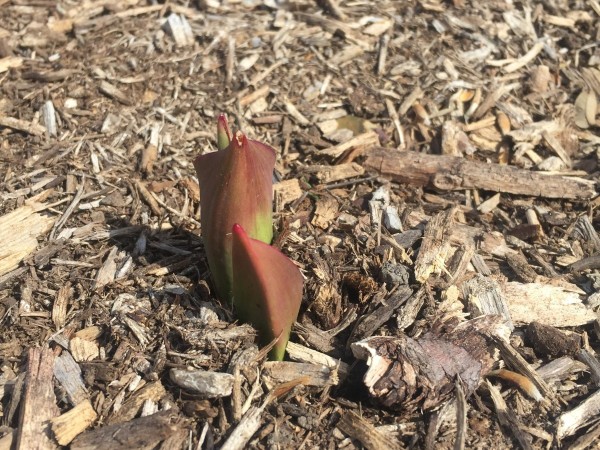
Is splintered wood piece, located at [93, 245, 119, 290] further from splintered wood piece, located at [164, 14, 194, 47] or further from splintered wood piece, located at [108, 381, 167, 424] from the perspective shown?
splintered wood piece, located at [164, 14, 194, 47]

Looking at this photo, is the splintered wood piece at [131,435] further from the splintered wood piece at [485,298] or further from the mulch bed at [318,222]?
the splintered wood piece at [485,298]

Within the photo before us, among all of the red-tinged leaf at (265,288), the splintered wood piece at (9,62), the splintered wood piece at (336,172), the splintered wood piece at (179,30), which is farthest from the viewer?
the splintered wood piece at (179,30)

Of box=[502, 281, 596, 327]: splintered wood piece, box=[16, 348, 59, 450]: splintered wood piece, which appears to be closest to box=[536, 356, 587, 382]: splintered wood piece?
box=[502, 281, 596, 327]: splintered wood piece

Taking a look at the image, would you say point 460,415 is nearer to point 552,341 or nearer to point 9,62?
point 552,341

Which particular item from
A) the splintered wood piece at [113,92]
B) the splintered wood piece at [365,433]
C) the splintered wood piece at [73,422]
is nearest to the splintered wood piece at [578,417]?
the splintered wood piece at [365,433]

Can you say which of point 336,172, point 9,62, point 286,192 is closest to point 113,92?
point 9,62

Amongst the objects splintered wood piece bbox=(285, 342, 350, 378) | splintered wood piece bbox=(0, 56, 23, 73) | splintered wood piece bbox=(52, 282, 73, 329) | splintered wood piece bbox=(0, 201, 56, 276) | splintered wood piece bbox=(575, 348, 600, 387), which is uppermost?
splintered wood piece bbox=(0, 56, 23, 73)
